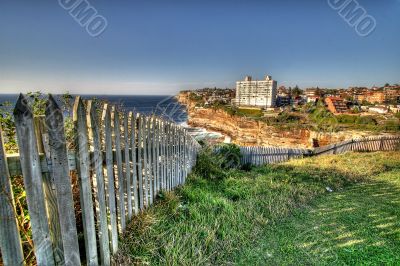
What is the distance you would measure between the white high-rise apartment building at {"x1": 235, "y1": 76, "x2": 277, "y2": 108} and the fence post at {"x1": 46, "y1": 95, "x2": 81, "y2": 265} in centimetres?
8872

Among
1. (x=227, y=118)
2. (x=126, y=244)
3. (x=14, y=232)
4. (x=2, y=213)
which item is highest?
(x=2, y=213)

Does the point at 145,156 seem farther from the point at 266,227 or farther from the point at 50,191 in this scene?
the point at 266,227

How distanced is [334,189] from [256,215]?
113 inches

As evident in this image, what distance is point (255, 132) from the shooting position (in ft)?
157

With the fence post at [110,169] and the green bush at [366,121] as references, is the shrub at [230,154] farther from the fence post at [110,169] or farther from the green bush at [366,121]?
the green bush at [366,121]

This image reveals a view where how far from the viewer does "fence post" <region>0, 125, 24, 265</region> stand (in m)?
1.50

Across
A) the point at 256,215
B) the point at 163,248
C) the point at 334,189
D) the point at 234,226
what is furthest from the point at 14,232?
the point at 334,189

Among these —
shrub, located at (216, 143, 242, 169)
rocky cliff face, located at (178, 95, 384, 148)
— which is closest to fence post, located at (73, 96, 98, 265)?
shrub, located at (216, 143, 242, 169)

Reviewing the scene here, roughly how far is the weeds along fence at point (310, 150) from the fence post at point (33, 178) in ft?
32.9

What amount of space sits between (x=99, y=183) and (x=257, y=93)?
323 ft

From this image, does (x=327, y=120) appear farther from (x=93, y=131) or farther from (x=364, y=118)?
(x=93, y=131)

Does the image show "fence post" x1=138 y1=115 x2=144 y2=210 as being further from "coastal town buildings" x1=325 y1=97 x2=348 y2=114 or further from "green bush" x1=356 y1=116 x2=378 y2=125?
"coastal town buildings" x1=325 y1=97 x2=348 y2=114

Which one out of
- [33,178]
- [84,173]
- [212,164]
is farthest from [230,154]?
[33,178]

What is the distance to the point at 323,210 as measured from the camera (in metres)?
4.14
